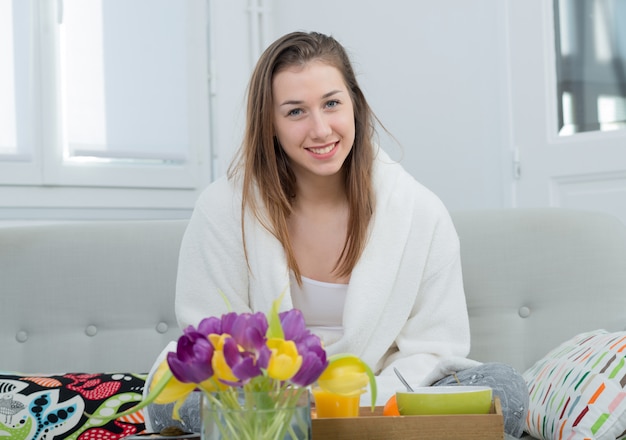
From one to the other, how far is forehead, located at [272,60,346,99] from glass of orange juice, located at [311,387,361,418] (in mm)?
834

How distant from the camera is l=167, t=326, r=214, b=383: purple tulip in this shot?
81 centimetres

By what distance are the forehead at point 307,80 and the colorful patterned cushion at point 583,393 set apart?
678mm

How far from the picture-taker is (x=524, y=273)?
2.00 meters

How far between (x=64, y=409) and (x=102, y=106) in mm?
1860

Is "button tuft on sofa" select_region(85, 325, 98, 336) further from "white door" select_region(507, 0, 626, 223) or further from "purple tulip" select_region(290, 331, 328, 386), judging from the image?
"white door" select_region(507, 0, 626, 223)

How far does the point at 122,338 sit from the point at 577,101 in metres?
1.97

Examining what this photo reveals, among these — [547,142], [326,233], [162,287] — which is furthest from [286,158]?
[547,142]

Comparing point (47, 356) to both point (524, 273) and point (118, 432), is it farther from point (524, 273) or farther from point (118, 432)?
point (524, 273)

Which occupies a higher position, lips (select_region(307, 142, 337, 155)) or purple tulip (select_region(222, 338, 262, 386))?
lips (select_region(307, 142, 337, 155))

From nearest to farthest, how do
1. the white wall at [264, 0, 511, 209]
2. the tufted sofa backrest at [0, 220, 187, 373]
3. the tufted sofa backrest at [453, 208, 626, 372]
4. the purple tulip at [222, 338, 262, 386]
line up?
the purple tulip at [222, 338, 262, 386], the tufted sofa backrest at [453, 208, 626, 372], the tufted sofa backrest at [0, 220, 187, 373], the white wall at [264, 0, 511, 209]

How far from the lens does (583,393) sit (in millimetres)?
1553

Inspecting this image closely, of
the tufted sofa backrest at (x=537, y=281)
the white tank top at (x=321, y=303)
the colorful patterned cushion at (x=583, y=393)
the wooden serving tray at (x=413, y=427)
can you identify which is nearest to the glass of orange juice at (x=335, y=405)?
the wooden serving tray at (x=413, y=427)

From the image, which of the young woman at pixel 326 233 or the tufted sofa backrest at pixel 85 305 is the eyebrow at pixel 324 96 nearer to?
the young woman at pixel 326 233

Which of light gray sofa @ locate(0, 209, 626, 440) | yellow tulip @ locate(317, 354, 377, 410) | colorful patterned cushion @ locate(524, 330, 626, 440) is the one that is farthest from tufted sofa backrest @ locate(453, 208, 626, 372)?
yellow tulip @ locate(317, 354, 377, 410)
